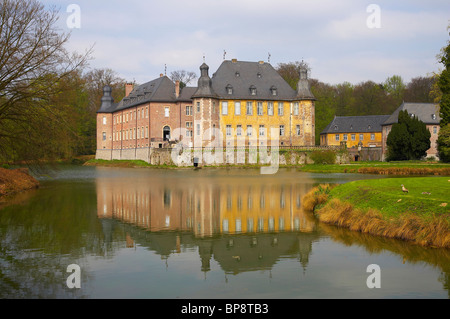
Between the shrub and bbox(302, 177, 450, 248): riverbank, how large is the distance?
31.9m

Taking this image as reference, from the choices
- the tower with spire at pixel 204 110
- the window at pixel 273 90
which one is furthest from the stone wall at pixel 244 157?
the window at pixel 273 90

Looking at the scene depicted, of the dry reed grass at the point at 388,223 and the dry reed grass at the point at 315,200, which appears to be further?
the dry reed grass at the point at 315,200

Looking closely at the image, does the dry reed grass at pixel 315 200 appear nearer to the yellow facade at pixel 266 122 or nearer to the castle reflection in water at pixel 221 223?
the castle reflection in water at pixel 221 223

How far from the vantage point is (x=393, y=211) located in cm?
1145

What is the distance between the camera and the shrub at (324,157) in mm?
47406

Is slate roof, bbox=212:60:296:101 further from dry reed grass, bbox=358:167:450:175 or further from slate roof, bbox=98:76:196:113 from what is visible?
dry reed grass, bbox=358:167:450:175

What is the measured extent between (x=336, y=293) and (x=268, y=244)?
11.5 ft

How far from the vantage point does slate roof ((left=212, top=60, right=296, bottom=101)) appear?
5203cm

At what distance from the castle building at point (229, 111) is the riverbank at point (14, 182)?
82.4ft

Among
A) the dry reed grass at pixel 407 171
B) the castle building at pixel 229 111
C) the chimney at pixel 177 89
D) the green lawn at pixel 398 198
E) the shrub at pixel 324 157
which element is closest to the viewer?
the green lawn at pixel 398 198

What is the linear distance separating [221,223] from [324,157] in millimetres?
35671

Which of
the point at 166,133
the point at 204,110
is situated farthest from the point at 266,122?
the point at 166,133

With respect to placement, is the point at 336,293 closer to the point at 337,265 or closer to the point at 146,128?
the point at 337,265
